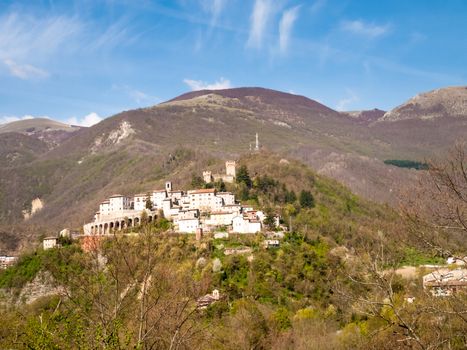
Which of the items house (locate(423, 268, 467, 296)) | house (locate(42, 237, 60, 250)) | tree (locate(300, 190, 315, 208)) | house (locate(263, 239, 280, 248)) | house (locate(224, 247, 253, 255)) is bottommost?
house (locate(224, 247, 253, 255))

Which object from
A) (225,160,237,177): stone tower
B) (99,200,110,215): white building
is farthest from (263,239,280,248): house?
(225,160,237,177): stone tower

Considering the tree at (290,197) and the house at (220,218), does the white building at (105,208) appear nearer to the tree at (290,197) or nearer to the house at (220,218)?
the house at (220,218)

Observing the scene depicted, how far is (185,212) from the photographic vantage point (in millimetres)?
77875

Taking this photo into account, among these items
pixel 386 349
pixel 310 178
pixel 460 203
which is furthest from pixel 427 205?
pixel 310 178

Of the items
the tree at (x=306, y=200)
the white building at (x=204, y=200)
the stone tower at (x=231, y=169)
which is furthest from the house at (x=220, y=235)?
the stone tower at (x=231, y=169)

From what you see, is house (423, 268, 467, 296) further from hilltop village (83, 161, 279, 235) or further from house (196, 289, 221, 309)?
hilltop village (83, 161, 279, 235)

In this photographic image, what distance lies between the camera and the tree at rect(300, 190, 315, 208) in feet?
306

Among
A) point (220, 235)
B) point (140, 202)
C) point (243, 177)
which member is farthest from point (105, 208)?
point (243, 177)

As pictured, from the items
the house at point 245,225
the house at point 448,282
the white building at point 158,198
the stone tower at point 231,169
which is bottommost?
the house at point 245,225

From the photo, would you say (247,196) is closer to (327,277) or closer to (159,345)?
(327,277)

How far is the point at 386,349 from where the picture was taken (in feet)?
96.1

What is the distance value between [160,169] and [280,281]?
320 ft

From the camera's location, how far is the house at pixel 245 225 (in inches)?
2916

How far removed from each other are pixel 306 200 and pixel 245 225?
22.1 meters
